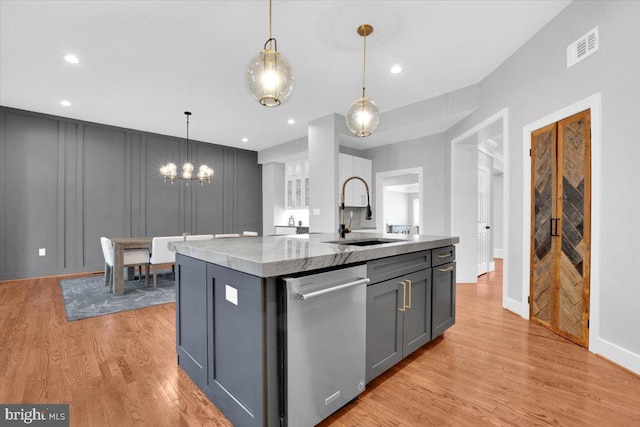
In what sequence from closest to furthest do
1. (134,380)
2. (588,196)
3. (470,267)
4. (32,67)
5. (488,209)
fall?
(134,380)
(588,196)
(32,67)
(470,267)
(488,209)

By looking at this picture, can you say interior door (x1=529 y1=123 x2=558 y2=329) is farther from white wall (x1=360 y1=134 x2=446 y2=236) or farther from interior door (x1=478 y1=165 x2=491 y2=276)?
interior door (x1=478 y1=165 x2=491 y2=276)

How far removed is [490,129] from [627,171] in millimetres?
2195

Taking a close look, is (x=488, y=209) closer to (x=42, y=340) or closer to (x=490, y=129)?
(x=490, y=129)

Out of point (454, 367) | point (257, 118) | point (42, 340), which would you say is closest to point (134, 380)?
point (42, 340)

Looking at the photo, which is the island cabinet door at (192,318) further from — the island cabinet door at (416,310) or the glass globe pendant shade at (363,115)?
the glass globe pendant shade at (363,115)

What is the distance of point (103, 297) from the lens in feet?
12.9

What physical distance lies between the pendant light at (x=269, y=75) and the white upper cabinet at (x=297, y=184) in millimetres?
4924

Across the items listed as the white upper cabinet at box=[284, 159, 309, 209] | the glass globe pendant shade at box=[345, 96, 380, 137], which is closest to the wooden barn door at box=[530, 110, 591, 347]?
the glass globe pendant shade at box=[345, 96, 380, 137]

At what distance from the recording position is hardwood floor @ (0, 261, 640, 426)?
5.18 ft

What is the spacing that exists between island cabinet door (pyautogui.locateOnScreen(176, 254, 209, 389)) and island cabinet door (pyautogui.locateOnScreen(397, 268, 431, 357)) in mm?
1291

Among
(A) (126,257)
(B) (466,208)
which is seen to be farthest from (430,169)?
(A) (126,257)

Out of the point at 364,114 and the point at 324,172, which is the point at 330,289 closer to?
the point at 364,114

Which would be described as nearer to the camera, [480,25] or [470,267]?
[480,25]

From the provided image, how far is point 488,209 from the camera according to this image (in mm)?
6293
